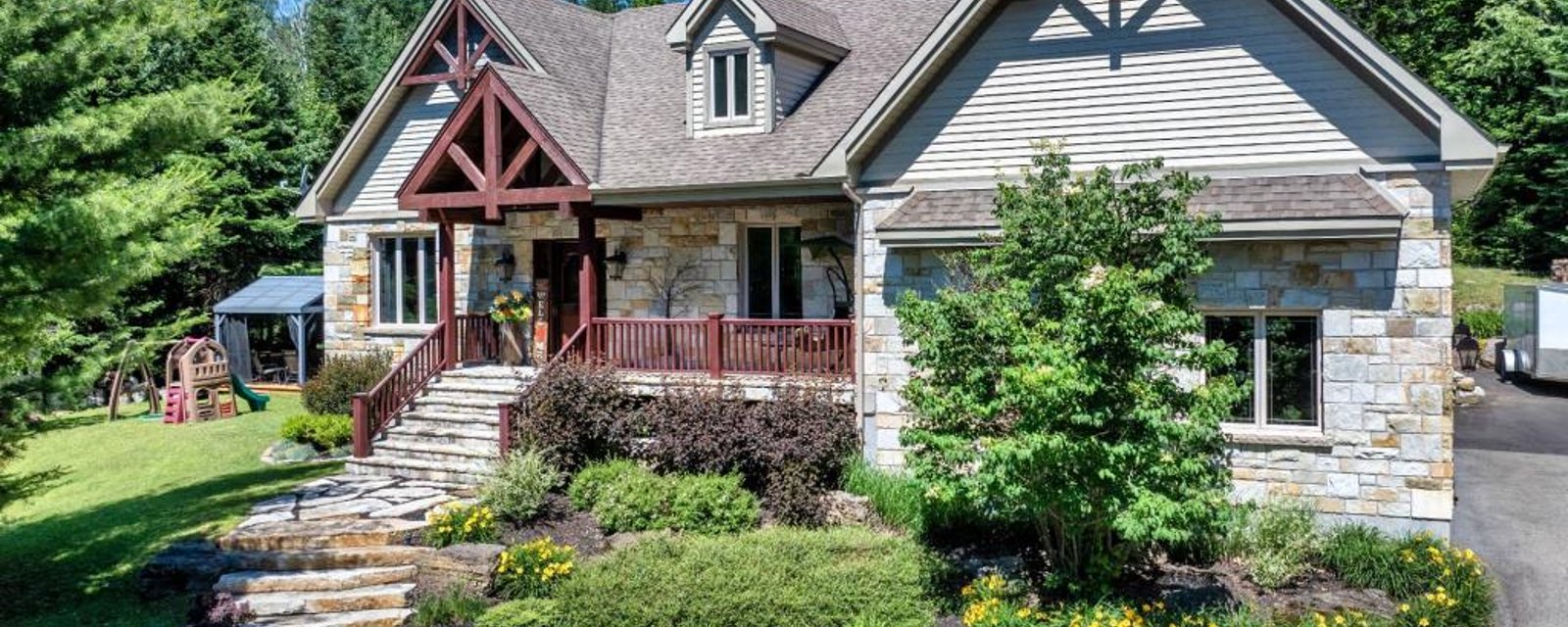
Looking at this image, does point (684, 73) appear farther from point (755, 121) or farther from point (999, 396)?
point (999, 396)

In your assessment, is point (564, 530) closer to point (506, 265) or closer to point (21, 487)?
point (21, 487)

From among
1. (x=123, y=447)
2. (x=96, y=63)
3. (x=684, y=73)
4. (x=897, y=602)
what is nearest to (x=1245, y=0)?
(x=897, y=602)

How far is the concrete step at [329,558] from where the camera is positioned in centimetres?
1177

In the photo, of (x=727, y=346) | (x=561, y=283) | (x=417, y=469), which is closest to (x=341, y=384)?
(x=561, y=283)

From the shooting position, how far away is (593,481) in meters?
13.5

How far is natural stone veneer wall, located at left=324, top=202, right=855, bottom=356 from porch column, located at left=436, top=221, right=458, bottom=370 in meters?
1.08

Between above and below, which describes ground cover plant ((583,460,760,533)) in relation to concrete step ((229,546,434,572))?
above

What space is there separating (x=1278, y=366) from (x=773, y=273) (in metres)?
8.04

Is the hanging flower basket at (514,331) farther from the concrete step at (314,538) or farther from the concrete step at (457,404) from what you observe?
the concrete step at (314,538)

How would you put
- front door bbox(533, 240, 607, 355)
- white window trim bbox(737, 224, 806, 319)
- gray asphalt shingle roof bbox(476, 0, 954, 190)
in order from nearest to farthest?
gray asphalt shingle roof bbox(476, 0, 954, 190) → white window trim bbox(737, 224, 806, 319) → front door bbox(533, 240, 607, 355)

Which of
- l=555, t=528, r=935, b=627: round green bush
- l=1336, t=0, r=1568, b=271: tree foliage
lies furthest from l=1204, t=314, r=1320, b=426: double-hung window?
l=1336, t=0, r=1568, b=271: tree foliage

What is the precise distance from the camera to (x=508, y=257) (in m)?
19.4

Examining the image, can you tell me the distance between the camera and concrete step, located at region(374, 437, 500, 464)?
1525 cm

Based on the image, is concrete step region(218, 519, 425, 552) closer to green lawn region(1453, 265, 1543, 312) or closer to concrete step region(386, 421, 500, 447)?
concrete step region(386, 421, 500, 447)
